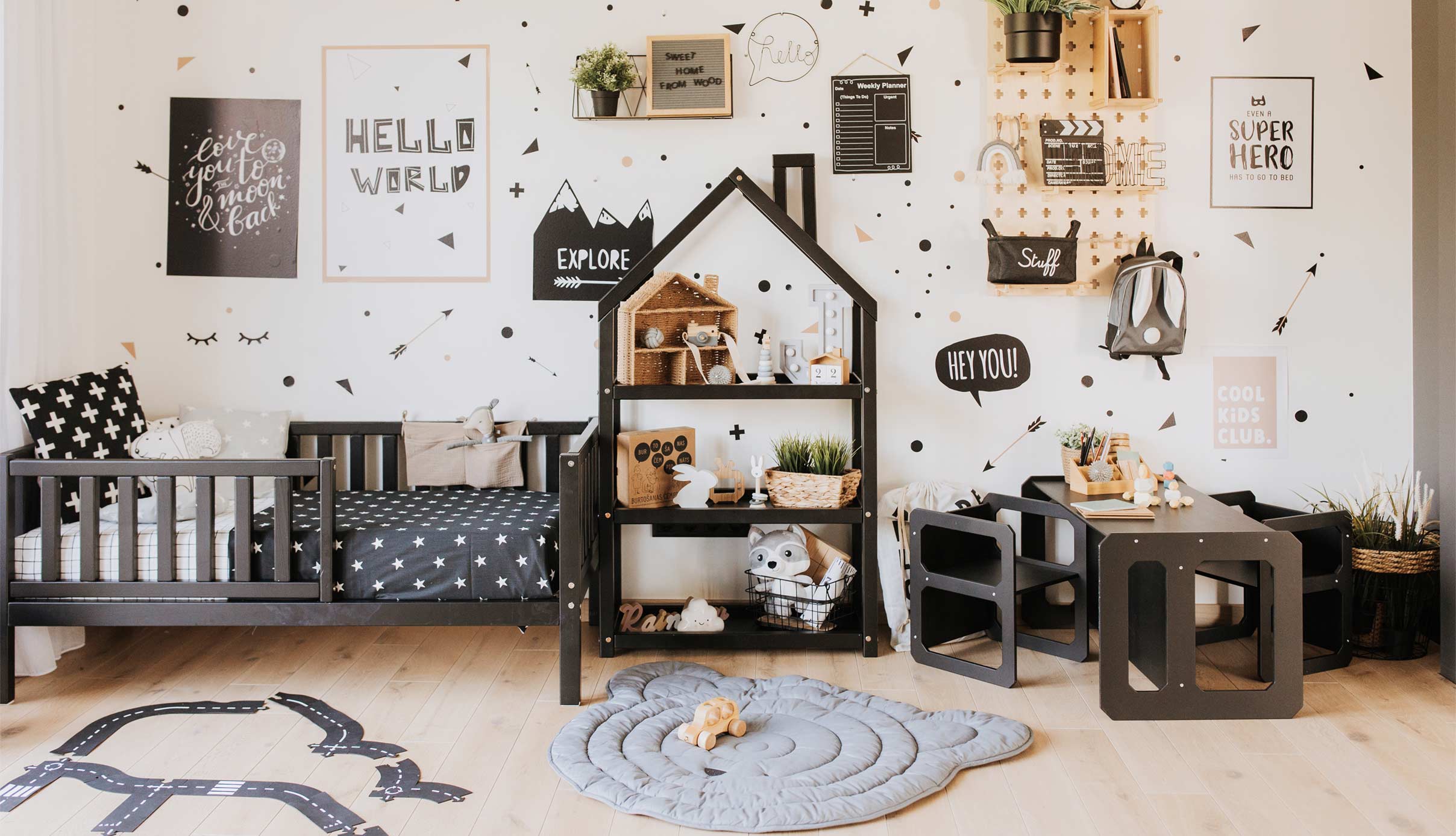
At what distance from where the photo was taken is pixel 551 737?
8.19 ft

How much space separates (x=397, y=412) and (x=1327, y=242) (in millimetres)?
3234

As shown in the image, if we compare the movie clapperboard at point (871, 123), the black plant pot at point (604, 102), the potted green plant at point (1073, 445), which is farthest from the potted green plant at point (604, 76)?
the potted green plant at point (1073, 445)

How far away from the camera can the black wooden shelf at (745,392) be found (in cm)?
302

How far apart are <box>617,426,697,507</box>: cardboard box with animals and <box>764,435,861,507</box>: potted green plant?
0.30m

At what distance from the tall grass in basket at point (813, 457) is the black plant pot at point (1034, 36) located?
4.48 ft

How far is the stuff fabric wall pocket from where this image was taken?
3.22 m

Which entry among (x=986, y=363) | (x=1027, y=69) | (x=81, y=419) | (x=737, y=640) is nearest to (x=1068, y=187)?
(x=1027, y=69)

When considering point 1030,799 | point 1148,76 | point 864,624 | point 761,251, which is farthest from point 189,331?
point 1148,76

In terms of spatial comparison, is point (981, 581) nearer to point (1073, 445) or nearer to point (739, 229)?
point (1073, 445)

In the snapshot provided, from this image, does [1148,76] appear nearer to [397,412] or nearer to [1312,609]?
[1312,609]

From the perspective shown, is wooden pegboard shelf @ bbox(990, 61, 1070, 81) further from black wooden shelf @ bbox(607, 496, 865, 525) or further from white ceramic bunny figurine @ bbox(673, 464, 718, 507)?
white ceramic bunny figurine @ bbox(673, 464, 718, 507)

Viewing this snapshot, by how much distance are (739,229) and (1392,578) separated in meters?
2.34

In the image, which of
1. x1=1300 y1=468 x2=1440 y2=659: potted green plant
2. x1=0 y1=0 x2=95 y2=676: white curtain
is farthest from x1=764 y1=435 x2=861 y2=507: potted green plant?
x1=0 y1=0 x2=95 y2=676: white curtain

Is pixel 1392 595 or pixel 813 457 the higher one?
pixel 813 457
